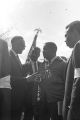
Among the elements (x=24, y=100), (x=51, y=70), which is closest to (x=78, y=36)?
(x=51, y=70)

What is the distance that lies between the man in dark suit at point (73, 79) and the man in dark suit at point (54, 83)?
6.38 feet

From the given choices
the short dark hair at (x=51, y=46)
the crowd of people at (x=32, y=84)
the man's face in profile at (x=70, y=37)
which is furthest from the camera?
the short dark hair at (x=51, y=46)

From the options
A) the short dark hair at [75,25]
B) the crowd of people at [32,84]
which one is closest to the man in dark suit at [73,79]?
the short dark hair at [75,25]

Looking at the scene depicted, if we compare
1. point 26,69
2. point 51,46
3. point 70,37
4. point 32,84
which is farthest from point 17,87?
point 70,37

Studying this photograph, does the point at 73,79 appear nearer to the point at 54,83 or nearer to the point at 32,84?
the point at 54,83

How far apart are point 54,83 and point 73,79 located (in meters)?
2.18

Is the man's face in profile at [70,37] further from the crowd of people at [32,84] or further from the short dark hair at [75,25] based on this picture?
the crowd of people at [32,84]

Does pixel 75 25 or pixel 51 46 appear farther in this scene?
pixel 51 46

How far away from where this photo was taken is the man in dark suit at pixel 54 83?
551cm

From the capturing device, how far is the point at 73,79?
11.3 ft

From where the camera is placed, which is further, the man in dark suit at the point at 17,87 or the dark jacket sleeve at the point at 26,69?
the dark jacket sleeve at the point at 26,69

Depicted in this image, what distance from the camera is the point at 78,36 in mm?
3633

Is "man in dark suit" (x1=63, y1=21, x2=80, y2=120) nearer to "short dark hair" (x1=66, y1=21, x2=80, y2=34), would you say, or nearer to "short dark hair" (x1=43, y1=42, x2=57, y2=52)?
"short dark hair" (x1=66, y1=21, x2=80, y2=34)

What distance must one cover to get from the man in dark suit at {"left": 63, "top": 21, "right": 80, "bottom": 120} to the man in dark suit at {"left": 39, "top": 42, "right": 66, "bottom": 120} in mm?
1945
